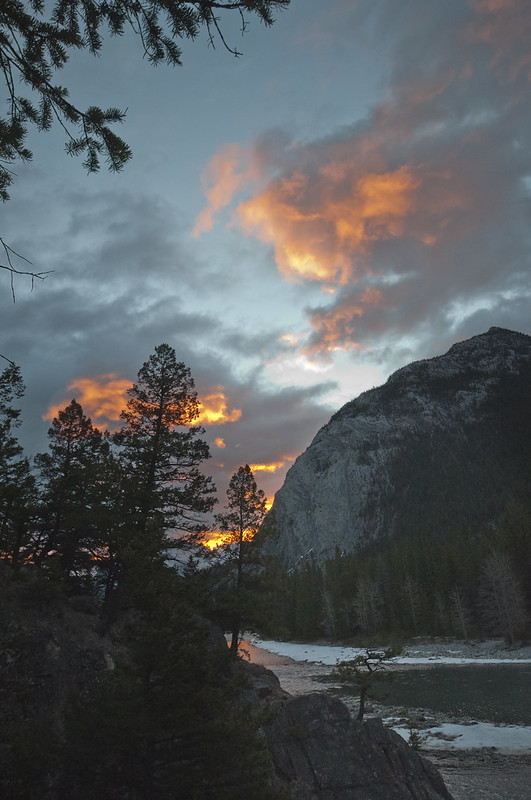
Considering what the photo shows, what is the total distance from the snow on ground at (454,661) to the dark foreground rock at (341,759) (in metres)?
9.79

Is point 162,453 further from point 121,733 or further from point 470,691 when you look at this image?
point 470,691

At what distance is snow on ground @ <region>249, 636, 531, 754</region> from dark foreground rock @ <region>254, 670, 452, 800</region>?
9.79 m

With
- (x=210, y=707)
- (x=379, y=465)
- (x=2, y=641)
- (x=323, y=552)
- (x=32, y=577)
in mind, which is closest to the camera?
(x=210, y=707)

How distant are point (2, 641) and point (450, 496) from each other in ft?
575

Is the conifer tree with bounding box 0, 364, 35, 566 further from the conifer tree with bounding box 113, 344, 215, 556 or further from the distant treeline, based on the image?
the distant treeline

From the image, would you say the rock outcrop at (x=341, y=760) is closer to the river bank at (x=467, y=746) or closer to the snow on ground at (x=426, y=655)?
the river bank at (x=467, y=746)

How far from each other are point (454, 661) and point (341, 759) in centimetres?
4443

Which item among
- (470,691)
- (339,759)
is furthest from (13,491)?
(470,691)

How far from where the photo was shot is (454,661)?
49531 millimetres

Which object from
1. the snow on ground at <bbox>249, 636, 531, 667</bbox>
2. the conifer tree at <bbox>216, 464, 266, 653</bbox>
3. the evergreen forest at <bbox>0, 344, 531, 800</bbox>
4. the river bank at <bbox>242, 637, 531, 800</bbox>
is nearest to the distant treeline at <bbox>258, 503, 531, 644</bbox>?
the snow on ground at <bbox>249, 636, 531, 667</bbox>

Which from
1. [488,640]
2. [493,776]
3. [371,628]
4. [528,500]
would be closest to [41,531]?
[493,776]

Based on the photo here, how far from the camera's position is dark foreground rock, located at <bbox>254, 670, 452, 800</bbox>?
13.4 metres

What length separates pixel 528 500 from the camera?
13500cm

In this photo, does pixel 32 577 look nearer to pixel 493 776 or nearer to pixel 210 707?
pixel 210 707
